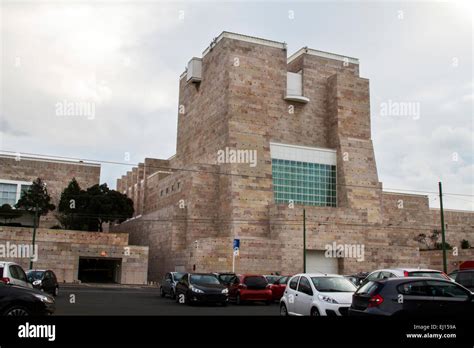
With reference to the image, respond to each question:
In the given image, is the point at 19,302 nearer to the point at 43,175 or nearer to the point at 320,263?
the point at 320,263

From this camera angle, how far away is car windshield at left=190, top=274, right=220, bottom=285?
22.2 metres

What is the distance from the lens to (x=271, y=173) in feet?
159

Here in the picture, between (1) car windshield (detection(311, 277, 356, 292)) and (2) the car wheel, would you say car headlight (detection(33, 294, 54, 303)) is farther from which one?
(1) car windshield (detection(311, 277, 356, 292))

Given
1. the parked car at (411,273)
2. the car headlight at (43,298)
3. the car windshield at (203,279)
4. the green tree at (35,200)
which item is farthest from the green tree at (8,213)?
the car headlight at (43,298)

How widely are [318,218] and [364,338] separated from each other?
38413 mm

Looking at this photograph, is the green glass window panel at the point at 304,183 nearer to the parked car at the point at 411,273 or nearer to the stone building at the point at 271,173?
the stone building at the point at 271,173

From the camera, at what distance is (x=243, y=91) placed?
50.2 meters

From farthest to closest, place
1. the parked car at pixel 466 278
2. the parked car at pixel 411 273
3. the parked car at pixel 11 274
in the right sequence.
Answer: the parked car at pixel 411 273
the parked car at pixel 466 278
the parked car at pixel 11 274

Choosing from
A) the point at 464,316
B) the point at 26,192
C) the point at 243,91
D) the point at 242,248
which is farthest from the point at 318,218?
the point at 464,316

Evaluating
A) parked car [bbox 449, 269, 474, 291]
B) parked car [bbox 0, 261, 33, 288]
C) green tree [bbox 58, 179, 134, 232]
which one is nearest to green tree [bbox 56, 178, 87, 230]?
green tree [bbox 58, 179, 134, 232]

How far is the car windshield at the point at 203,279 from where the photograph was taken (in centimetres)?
2225

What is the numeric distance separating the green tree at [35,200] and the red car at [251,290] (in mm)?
34554

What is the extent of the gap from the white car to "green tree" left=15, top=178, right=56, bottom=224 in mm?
42834

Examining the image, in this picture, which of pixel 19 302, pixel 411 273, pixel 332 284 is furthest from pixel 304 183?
pixel 19 302
